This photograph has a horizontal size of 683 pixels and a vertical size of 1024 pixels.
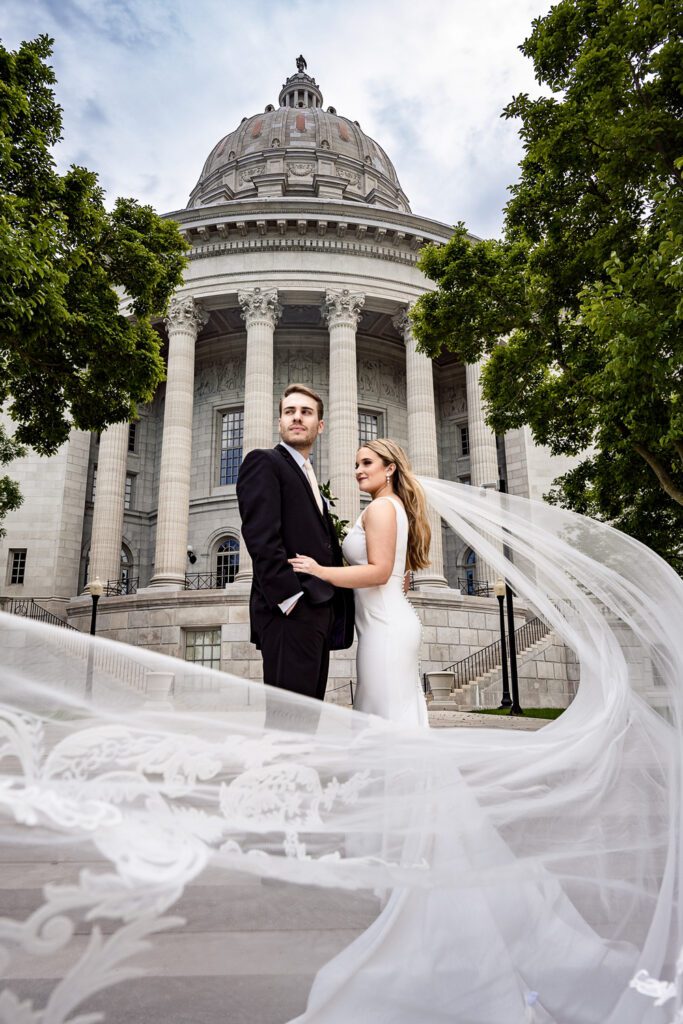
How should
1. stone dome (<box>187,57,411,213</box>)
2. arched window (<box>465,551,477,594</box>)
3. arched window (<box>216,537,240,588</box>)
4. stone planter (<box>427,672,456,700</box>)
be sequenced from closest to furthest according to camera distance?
stone planter (<box>427,672,456,700</box>), arched window (<box>216,537,240,588</box>), arched window (<box>465,551,477,594</box>), stone dome (<box>187,57,411,213</box>)

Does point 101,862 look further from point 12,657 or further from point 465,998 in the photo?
point 465,998

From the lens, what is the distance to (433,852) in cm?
267

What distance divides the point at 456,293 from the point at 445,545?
926 inches

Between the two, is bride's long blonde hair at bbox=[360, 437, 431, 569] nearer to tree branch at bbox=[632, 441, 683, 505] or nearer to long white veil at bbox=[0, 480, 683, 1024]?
long white veil at bbox=[0, 480, 683, 1024]

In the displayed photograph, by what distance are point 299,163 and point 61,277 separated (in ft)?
143

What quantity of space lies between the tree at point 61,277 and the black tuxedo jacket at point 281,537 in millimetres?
9712

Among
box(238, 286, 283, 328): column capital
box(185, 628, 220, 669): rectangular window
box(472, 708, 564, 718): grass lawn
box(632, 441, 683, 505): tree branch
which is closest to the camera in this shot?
box(632, 441, 683, 505): tree branch

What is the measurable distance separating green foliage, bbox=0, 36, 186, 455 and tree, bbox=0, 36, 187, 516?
0.02m

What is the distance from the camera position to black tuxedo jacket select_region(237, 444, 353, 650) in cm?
356

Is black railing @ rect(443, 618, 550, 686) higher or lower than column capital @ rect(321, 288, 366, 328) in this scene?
lower

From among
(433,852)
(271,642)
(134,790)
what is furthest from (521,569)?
(134,790)

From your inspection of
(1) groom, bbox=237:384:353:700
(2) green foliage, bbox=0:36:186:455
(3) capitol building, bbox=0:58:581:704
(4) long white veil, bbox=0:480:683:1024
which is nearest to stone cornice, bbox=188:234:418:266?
(3) capitol building, bbox=0:58:581:704

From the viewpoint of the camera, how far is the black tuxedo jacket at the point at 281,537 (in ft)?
11.7

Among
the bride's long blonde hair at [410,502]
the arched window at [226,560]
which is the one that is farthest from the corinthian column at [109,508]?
the bride's long blonde hair at [410,502]
